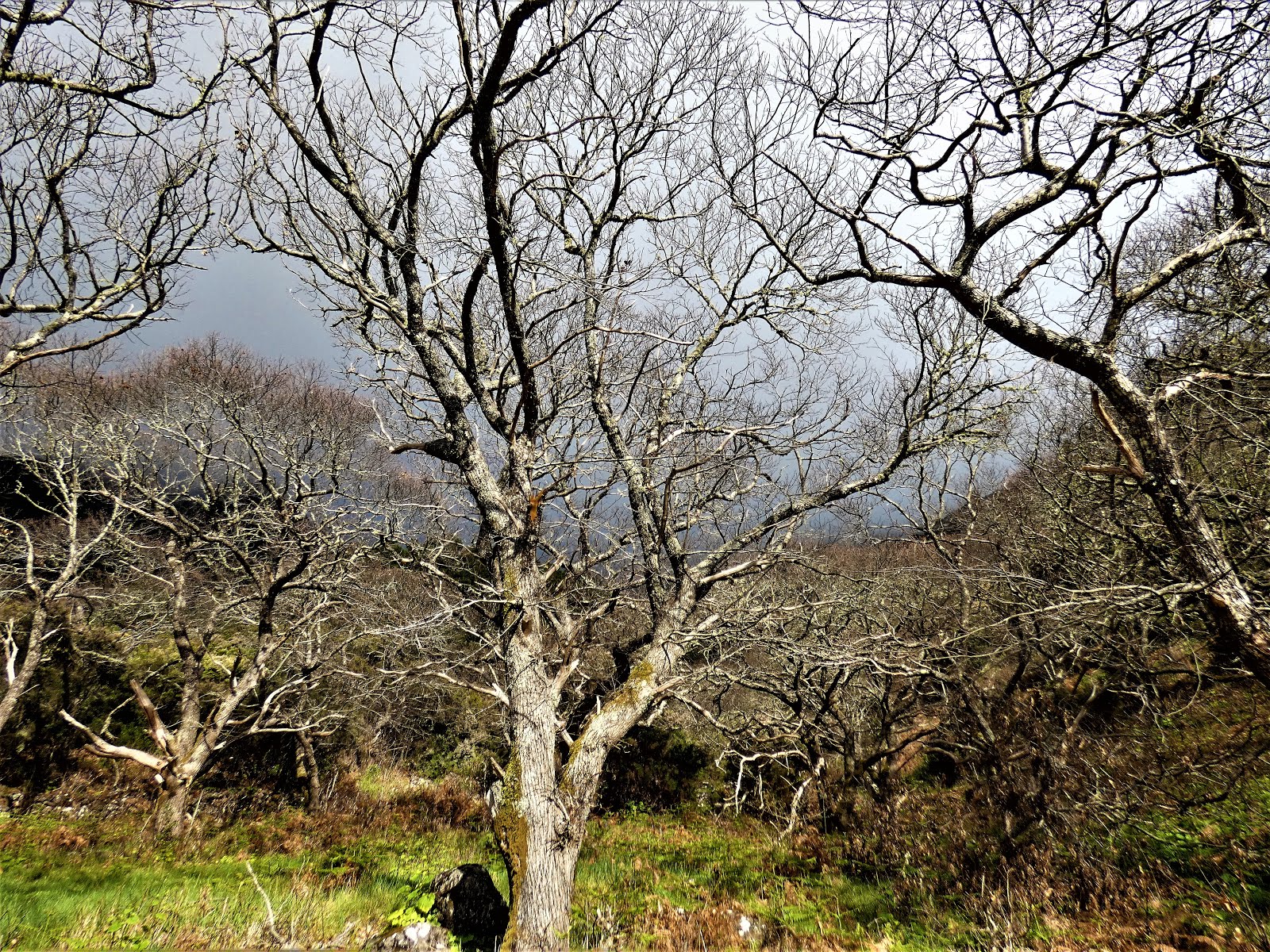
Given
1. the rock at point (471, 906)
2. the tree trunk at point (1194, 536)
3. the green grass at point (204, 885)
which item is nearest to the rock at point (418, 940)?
the rock at point (471, 906)

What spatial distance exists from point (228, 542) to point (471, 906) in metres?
5.56

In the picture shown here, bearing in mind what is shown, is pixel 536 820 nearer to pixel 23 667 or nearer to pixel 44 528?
pixel 23 667

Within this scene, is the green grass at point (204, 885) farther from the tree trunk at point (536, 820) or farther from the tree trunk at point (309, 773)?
the tree trunk at point (536, 820)

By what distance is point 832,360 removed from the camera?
7043 millimetres

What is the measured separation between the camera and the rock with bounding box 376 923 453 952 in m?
4.90

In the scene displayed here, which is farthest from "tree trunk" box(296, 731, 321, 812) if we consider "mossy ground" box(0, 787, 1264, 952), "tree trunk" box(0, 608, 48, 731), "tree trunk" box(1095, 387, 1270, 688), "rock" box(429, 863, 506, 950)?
"tree trunk" box(1095, 387, 1270, 688)

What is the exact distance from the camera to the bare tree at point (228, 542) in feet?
27.8

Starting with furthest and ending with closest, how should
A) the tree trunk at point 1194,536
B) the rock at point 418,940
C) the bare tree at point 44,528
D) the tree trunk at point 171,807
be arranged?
the bare tree at point 44,528 → the tree trunk at point 171,807 → the rock at point 418,940 → the tree trunk at point 1194,536

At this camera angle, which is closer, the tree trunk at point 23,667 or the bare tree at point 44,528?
the tree trunk at point 23,667

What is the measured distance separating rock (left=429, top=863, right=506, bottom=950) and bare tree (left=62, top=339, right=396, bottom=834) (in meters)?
Result: 3.47

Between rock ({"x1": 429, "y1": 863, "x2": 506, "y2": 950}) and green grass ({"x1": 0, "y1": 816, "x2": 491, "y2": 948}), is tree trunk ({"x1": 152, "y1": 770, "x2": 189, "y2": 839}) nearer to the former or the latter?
green grass ({"x1": 0, "y1": 816, "x2": 491, "y2": 948})

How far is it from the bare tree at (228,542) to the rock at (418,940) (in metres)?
3.61

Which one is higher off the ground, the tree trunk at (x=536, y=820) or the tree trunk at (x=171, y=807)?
the tree trunk at (x=536, y=820)

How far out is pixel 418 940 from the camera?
194 inches
